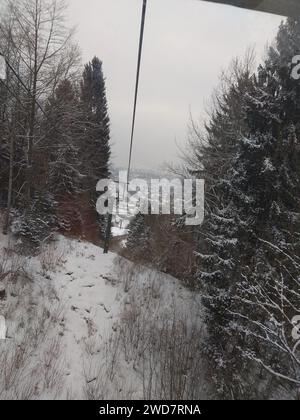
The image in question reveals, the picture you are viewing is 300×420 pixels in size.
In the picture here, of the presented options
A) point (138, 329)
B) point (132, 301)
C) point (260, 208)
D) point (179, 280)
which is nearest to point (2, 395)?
point (138, 329)

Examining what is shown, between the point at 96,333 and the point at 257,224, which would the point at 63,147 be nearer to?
the point at 96,333

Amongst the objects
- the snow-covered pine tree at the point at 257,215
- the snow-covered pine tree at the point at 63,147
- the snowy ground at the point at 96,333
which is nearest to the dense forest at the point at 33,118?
the snow-covered pine tree at the point at 63,147

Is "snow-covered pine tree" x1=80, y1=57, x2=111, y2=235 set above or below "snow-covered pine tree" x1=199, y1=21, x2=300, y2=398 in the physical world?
above

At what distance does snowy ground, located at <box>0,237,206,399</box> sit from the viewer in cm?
583

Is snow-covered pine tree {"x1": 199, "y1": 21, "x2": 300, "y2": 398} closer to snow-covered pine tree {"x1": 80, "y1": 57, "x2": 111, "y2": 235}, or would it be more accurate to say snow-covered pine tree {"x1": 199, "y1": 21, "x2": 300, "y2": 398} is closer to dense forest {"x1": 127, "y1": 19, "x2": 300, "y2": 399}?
dense forest {"x1": 127, "y1": 19, "x2": 300, "y2": 399}

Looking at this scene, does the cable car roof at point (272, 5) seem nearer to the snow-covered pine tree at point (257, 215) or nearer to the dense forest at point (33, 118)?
the snow-covered pine tree at point (257, 215)

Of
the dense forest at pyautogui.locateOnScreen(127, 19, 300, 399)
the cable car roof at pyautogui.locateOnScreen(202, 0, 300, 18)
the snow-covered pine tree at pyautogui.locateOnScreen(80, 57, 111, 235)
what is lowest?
the dense forest at pyautogui.locateOnScreen(127, 19, 300, 399)

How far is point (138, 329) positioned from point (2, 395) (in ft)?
10.6

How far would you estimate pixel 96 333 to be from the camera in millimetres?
7590

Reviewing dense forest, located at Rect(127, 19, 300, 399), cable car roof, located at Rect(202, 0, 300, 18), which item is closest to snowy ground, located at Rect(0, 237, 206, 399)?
Result: dense forest, located at Rect(127, 19, 300, 399)

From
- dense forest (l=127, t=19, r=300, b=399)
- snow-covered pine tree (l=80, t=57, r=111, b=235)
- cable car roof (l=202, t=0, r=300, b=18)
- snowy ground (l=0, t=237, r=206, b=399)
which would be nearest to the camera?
cable car roof (l=202, t=0, r=300, b=18)

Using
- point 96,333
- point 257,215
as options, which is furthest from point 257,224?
point 96,333

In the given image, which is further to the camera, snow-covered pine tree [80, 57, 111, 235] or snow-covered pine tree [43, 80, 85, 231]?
snow-covered pine tree [80, 57, 111, 235]

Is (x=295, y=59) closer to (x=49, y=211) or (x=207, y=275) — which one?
(x=207, y=275)
